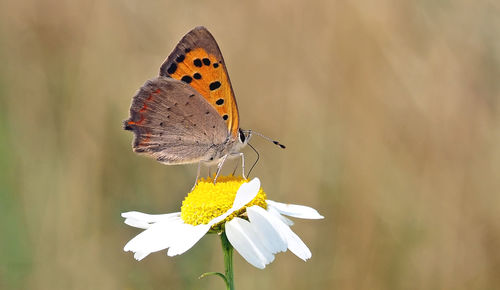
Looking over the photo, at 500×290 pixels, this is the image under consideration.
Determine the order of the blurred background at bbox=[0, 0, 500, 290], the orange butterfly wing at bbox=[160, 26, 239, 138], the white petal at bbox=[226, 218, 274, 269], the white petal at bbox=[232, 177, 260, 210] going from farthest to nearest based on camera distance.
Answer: the blurred background at bbox=[0, 0, 500, 290], the orange butterfly wing at bbox=[160, 26, 239, 138], the white petal at bbox=[232, 177, 260, 210], the white petal at bbox=[226, 218, 274, 269]

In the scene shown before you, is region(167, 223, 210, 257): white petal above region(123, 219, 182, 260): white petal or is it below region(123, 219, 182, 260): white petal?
above

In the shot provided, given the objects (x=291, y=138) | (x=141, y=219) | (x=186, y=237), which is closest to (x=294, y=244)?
(x=186, y=237)

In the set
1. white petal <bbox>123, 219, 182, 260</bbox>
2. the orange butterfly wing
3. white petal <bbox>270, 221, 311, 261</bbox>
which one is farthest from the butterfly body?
white petal <bbox>270, 221, 311, 261</bbox>

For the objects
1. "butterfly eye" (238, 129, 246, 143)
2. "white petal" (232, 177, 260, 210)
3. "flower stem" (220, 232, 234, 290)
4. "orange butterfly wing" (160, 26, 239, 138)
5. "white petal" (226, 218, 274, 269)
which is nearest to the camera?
"flower stem" (220, 232, 234, 290)

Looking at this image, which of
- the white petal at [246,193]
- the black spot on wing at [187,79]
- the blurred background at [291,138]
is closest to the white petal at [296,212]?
the white petal at [246,193]

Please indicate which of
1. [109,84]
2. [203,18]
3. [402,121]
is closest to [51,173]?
[109,84]

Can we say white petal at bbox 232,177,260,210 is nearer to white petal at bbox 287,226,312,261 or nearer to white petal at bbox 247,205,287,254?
white petal at bbox 247,205,287,254
